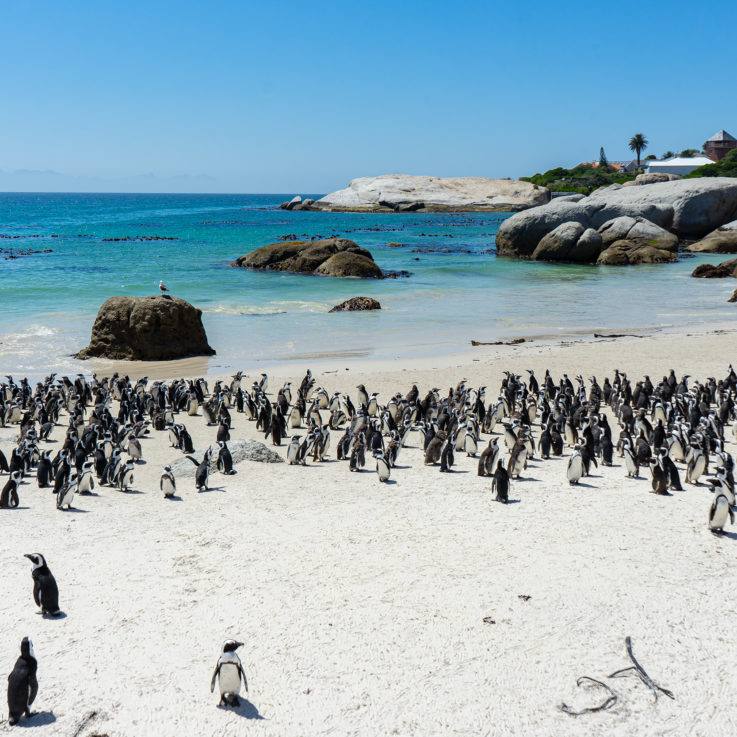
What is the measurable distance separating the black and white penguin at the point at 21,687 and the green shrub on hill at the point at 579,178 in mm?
114083

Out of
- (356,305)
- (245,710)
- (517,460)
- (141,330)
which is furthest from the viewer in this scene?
(356,305)

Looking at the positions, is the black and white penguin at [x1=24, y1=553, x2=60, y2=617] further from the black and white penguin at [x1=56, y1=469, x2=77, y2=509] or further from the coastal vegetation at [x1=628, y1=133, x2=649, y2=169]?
the coastal vegetation at [x1=628, y1=133, x2=649, y2=169]

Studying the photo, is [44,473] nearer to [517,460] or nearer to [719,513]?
[517,460]

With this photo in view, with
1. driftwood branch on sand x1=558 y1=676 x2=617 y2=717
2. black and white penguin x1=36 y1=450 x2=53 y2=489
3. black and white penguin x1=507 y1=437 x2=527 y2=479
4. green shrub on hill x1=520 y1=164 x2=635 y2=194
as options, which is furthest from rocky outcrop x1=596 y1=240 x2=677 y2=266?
green shrub on hill x1=520 y1=164 x2=635 y2=194

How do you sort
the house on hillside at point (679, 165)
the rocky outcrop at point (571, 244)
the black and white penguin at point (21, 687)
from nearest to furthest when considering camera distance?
1. the black and white penguin at point (21, 687)
2. the rocky outcrop at point (571, 244)
3. the house on hillside at point (679, 165)

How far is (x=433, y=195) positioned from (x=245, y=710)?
129032 mm

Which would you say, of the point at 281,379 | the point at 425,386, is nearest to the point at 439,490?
the point at 425,386

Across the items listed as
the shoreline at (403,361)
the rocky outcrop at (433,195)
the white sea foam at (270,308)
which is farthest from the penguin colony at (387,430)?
the rocky outcrop at (433,195)

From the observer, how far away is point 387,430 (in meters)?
15.4

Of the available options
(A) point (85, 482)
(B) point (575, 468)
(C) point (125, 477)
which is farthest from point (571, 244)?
(A) point (85, 482)

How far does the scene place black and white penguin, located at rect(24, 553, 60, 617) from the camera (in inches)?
309

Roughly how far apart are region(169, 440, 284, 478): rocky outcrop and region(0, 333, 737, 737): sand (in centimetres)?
106

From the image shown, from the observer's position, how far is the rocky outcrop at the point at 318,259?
46.7m

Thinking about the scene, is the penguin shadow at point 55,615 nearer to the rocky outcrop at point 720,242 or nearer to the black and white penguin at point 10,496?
→ the black and white penguin at point 10,496
